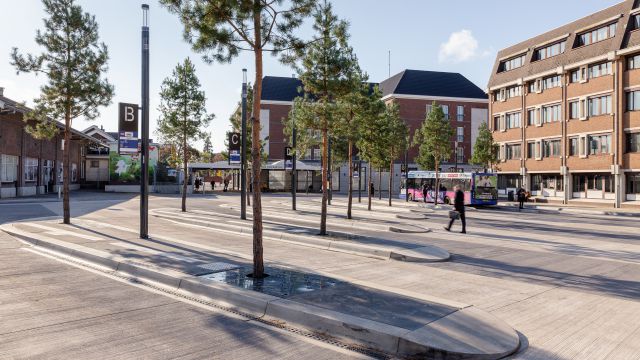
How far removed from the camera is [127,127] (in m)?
13.9

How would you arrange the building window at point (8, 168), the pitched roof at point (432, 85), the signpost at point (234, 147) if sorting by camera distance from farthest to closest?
the pitched roof at point (432, 85) → the building window at point (8, 168) → the signpost at point (234, 147)

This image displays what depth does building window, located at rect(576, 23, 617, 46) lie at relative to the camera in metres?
37.7

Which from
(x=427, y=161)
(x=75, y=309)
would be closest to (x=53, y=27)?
(x=75, y=309)

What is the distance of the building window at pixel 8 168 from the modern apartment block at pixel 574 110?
4468 cm

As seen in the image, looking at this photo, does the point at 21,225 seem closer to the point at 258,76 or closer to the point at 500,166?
the point at 258,76

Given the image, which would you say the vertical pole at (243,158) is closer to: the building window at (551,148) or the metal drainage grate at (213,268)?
the metal drainage grate at (213,268)

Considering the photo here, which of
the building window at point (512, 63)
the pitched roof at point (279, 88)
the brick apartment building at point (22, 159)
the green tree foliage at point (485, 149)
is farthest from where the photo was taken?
the pitched roof at point (279, 88)

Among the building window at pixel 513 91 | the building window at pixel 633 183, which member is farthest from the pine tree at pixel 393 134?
the building window at pixel 633 183

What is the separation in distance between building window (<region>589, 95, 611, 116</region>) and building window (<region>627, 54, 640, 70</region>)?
9.12 feet

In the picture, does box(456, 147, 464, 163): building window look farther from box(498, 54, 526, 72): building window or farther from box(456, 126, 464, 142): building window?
box(498, 54, 526, 72): building window

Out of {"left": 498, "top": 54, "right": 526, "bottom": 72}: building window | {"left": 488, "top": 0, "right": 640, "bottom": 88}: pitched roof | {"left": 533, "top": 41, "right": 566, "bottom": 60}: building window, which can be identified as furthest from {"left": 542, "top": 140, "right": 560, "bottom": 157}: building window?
{"left": 498, "top": 54, "right": 526, "bottom": 72}: building window

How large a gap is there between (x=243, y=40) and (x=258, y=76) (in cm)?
88

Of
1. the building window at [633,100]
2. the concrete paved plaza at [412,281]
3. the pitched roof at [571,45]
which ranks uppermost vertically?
the pitched roof at [571,45]

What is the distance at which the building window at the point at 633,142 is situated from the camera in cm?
3503
